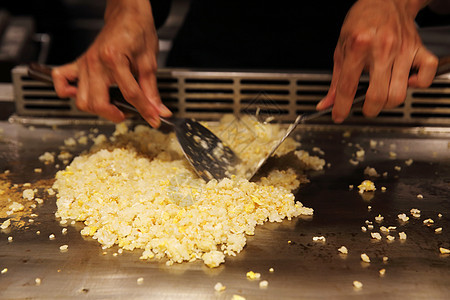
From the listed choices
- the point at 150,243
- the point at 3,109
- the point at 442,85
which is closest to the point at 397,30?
the point at 442,85

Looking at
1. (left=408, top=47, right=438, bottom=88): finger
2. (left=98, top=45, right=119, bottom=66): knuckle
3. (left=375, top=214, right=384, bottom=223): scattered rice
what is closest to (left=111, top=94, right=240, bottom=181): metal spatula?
(left=98, top=45, right=119, bottom=66): knuckle

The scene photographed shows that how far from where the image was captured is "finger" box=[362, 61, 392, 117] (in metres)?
1.04

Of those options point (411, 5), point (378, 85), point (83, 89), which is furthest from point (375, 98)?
point (83, 89)

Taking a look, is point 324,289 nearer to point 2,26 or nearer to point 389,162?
point 389,162

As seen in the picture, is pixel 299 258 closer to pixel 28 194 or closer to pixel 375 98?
pixel 375 98

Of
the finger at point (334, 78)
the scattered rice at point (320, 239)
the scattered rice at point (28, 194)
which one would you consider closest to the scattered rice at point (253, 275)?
the scattered rice at point (320, 239)

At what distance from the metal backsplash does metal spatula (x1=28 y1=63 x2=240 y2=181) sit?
268 millimetres

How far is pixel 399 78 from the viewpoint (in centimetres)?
106

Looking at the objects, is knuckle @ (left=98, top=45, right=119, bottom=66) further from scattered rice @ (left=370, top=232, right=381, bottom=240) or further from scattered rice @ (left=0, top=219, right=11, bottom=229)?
scattered rice @ (left=370, top=232, right=381, bottom=240)

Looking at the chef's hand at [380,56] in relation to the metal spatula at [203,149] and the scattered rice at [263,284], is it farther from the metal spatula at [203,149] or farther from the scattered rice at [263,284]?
the scattered rice at [263,284]

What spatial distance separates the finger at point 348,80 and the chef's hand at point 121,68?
462 millimetres

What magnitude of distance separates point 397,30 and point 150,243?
2.46 feet

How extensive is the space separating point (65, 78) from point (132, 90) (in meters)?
0.27

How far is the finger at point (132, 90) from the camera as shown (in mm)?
1145
